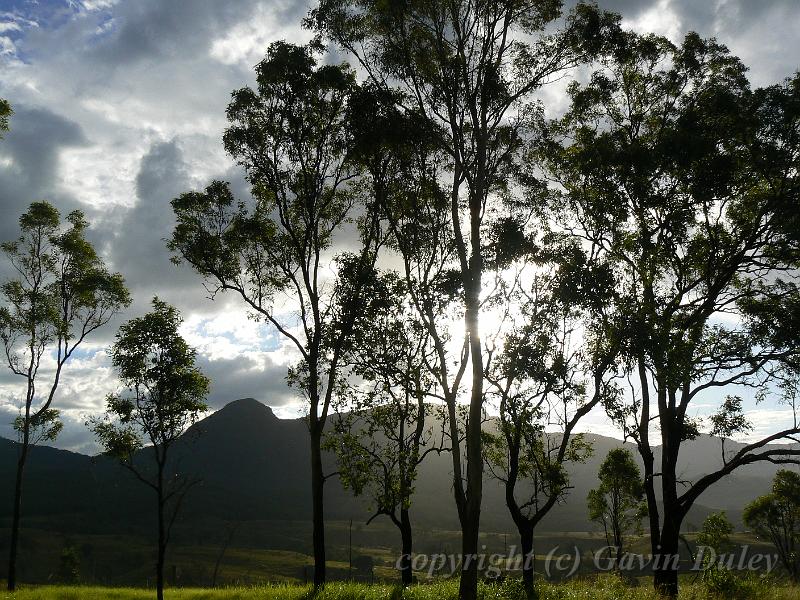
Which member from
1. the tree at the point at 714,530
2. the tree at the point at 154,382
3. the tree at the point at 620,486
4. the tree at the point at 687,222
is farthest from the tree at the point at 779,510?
the tree at the point at 154,382

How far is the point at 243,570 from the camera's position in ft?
484

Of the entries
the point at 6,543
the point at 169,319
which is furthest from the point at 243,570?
the point at 169,319

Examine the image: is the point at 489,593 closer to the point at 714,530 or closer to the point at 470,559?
the point at 470,559

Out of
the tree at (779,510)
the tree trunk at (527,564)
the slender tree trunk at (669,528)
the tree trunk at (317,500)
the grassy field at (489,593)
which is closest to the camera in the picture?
the grassy field at (489,593)

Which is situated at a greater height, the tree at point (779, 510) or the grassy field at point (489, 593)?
the grassy field at point (489, 593)

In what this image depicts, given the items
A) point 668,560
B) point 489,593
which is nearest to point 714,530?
point 668,560

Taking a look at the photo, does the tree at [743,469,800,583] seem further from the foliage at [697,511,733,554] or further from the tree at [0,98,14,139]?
the tree at [0,98,14,139]

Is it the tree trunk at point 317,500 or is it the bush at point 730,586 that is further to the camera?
the tree trunk at point 317,500

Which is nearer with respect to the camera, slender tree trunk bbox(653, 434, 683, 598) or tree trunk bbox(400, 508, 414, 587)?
slender tree trunk bbox(653, 434, 683, 598)

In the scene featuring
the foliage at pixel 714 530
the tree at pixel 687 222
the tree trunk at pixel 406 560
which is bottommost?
the foliage at pixel 714 530

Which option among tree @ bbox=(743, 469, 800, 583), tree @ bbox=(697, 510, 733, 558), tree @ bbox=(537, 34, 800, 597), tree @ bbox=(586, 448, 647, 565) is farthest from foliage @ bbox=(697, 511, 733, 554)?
tree @ bbox=(537, 34, 800, 597)

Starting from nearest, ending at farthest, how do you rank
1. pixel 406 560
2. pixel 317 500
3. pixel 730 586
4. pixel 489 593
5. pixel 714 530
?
pixel 730 586
pixel 489 593
pixel 317 500
pixel 406 560
pixel 714 530

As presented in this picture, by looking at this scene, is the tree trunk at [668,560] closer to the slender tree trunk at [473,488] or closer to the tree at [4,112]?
the slender tree trunk at [473,488]

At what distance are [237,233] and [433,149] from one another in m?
11.0
